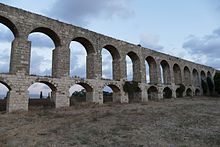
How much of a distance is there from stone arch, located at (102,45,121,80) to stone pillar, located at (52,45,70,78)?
6547mm

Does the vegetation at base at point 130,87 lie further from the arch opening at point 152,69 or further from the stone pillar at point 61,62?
the stone pillar at point 61,62

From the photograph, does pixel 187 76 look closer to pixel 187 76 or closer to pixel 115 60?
pixel 187 76

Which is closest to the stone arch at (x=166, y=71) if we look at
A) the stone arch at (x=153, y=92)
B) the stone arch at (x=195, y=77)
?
the stone arch at (x=153, y=92)

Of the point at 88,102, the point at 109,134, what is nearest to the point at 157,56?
the point at 88,102

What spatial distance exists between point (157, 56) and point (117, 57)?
8.74m

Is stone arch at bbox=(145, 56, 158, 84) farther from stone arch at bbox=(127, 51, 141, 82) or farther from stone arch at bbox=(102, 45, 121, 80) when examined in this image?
stone arch at bbox=(102, 45, 121, 80)

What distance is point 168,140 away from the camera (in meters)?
8.03

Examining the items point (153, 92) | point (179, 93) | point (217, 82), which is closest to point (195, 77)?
point (217, 82)

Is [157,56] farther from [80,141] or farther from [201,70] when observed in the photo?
[80,141]

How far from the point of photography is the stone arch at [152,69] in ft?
110

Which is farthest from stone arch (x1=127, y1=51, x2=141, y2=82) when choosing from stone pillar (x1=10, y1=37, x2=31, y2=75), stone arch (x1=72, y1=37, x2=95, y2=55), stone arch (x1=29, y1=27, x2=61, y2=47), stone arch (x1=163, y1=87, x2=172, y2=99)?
stone pillar (x1=10, y1=37, x2=31, y2=75)

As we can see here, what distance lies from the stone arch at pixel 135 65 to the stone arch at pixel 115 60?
8.91ft

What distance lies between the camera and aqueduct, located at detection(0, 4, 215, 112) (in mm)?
18594

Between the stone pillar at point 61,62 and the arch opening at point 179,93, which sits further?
the arch opening at point 179,93
